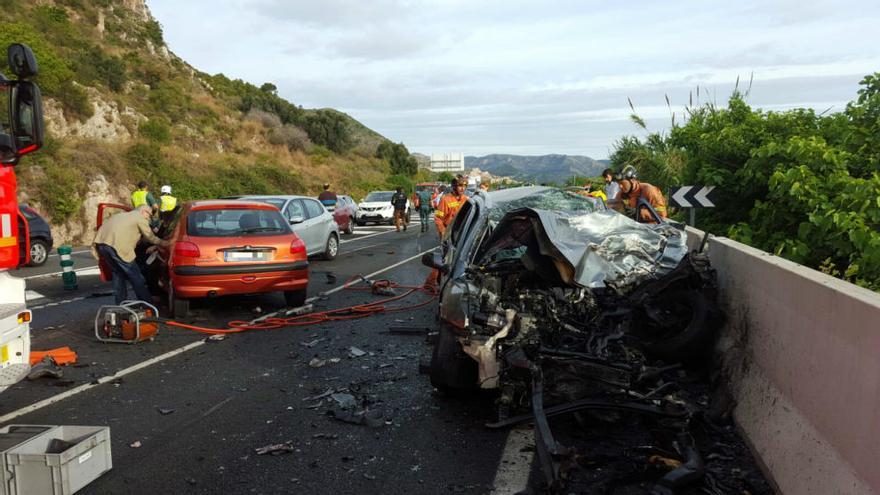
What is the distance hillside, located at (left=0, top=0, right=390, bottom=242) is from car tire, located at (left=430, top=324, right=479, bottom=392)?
61.0ft

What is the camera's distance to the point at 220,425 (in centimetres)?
474

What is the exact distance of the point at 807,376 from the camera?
3.46 m

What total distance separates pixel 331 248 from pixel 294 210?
1708 millimetres

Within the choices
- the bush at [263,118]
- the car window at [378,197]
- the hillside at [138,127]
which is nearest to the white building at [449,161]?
the hillside at [138,127]

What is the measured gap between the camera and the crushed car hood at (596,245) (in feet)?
16.9

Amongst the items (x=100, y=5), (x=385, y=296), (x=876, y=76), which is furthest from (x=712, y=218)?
(x=100, y=5)

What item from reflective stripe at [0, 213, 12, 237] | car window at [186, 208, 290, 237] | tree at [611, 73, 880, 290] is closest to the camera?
reflective stripe at [0, 213, 12, 237]

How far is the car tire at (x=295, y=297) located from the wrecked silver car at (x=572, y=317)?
3.54 m

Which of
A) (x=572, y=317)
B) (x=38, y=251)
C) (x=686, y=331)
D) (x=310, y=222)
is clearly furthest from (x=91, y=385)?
(x=38, y=251)

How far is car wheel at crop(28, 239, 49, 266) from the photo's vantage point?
45.6ft

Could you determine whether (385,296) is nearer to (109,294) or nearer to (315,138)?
(109,294)

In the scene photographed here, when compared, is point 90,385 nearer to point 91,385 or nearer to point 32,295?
point 91,385

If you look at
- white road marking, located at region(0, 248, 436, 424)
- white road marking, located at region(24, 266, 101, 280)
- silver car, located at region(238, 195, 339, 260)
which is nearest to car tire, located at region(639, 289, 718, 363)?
white road marking, located at region(0, 248, 436, 424)

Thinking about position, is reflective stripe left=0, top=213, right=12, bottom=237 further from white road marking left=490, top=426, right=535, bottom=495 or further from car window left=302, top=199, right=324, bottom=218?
car window left=302, top=199, right=324, bottom=218
